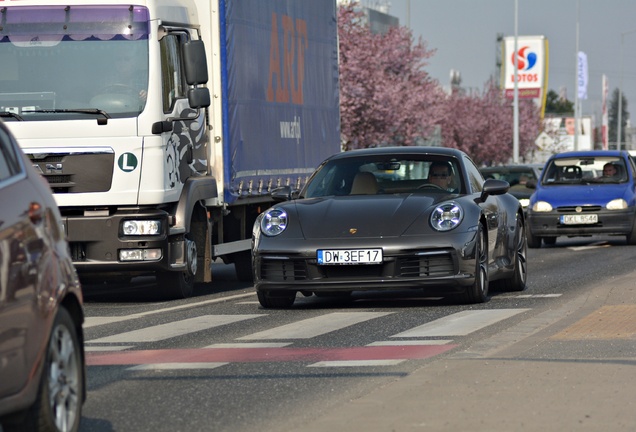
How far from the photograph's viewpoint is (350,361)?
9.73 meters

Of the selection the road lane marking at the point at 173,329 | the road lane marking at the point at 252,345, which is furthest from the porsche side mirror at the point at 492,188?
the road lane marking at the point at 252,345

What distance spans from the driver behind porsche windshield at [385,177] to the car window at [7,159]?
7.86 meters

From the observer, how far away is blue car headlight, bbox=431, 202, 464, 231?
13492 mm

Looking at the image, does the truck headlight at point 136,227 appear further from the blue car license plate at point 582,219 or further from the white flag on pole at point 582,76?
the white flag on pole at point 582,76

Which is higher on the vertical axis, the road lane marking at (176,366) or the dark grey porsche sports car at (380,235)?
the dark grey porsche sports car at (380,235)

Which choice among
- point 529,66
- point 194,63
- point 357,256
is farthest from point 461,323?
point 529,66

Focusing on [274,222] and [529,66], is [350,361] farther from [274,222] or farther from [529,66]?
[529,66]

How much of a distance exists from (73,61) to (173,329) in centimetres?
369

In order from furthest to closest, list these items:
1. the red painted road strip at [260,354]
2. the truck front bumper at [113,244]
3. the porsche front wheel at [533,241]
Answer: the porsche front wheel at [533,241] → the truck front bumper at [113,244] → the red painted road strip at [260,354]

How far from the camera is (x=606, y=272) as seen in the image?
1888cm

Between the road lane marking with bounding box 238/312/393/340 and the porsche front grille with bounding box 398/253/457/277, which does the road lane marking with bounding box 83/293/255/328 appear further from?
the porsche front grille with bounding box 398/253/457/277

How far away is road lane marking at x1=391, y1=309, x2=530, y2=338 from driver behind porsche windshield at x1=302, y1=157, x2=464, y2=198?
1.71m

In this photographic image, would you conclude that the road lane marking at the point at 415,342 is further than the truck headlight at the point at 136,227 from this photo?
No

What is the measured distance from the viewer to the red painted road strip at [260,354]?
32.6ft
